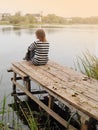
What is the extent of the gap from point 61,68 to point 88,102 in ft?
10.2

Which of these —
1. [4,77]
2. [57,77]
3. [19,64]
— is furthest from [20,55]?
[57,77]

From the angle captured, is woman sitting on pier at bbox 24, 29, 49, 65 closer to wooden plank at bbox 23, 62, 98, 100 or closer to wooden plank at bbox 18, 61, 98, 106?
wooden plank at bbox 23, 62, 98, 100

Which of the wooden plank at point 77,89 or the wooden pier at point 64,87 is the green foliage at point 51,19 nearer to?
the wooden pier at point 64,87

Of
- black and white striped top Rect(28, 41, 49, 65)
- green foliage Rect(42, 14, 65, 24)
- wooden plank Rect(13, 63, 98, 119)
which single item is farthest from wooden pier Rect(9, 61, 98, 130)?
green foliage Rect(42, 14, 65, 24)

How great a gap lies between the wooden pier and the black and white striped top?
156mm

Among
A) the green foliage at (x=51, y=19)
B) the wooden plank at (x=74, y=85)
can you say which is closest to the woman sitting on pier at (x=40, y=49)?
the wooden plank at (x=74, y=85)

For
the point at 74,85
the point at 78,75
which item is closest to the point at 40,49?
the point at 78,75

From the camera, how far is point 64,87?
7.27m

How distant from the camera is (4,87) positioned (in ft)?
38.4

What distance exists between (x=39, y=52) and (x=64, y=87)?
2556 millimetres

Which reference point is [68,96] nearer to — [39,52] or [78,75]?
[78,75]

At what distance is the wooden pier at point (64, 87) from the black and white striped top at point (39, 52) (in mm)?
156

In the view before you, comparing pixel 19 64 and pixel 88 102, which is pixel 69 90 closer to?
pixel 88 102

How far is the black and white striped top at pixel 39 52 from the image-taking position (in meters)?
9.55
